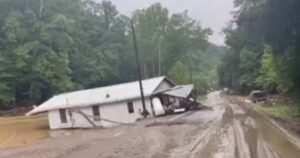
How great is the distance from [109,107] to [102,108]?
2.19ft

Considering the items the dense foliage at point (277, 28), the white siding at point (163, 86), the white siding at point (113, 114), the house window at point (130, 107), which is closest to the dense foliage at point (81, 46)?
the white siding at point (163, 86)

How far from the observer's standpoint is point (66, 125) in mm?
43969

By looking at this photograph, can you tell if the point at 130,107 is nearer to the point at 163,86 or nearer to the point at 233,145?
the point at 163,86

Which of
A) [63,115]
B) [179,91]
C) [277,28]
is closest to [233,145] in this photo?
[277,28]

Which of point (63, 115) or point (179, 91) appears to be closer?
point (63, 115)

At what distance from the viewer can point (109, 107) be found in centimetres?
4284

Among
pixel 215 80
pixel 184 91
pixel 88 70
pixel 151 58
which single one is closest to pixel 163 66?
pixel 151 58

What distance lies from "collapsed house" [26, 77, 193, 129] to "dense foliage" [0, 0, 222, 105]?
113 ft

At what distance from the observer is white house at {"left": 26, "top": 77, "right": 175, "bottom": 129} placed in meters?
42.2

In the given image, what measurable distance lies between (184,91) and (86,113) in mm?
11140

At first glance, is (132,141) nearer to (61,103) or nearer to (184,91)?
(61,103)

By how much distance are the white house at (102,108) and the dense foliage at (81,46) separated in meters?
34.4

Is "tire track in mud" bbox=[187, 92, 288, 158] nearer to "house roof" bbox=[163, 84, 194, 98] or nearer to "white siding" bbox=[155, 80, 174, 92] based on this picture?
A: "white siding" bbox=[155, 80, 174, 92]

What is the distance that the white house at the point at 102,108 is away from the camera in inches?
1662
